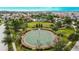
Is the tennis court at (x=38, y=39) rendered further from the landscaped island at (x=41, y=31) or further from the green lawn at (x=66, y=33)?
the green lawn at (x=66, y=33)

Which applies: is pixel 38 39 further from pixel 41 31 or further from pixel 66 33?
pixel 66 33

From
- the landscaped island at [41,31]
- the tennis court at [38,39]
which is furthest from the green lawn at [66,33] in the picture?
the tennis court at [38,39]

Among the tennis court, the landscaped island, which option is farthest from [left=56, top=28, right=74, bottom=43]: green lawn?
the tennis court

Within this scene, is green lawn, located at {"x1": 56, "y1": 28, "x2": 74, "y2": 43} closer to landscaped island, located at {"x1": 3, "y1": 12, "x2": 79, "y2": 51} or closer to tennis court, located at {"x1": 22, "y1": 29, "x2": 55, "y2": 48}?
landscaped island, located at {"x1": 3, "y1": 12, "x2": 79, "y2": 51}

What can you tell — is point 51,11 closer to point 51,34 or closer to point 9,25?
point 51,34

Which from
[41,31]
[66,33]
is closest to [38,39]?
[41,31]
